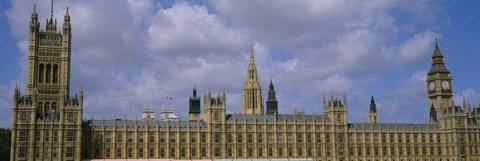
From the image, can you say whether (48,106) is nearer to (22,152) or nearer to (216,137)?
(22,152)

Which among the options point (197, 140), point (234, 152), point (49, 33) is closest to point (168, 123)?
point (197, 140)

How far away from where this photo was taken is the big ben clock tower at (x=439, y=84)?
162 m

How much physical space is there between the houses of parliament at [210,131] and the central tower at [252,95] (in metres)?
39.5

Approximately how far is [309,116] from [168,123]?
3650cm

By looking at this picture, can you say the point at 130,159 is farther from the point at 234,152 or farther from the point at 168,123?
the point at 234,152

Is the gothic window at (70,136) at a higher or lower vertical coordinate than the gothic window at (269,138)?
higher

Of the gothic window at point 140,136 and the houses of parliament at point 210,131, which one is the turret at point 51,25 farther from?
the gothic window at point 140,136

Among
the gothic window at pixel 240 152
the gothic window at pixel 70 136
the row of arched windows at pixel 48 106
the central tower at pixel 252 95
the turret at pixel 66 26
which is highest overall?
the turret at pixel 66 26

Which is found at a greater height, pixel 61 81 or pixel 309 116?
pixel 61 81

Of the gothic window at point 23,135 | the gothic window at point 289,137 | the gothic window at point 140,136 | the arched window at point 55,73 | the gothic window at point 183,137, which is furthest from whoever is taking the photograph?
the arched window at point 55,73

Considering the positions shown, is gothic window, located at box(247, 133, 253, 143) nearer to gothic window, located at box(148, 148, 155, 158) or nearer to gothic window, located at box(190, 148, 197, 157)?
gothic window, located at box(190, 148, 197, 157)

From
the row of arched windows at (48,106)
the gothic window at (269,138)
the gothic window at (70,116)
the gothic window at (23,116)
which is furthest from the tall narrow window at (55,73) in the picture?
the gothic window at (269,138)

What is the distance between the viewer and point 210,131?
130m

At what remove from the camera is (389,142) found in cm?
14512
